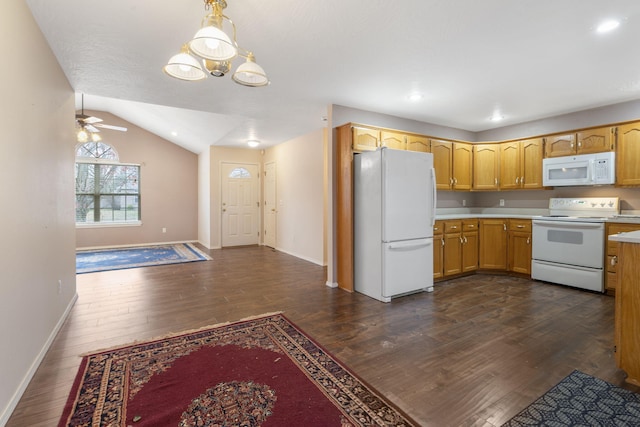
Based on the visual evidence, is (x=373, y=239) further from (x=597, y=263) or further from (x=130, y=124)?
(x=130, y=124)

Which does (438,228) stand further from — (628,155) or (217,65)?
(217,65)

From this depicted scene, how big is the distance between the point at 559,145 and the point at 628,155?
2.55 ft

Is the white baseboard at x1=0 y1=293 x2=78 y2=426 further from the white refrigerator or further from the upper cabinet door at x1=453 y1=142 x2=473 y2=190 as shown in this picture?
the upper cabinet door at x1=453 y1=142 x2=473 y2=190

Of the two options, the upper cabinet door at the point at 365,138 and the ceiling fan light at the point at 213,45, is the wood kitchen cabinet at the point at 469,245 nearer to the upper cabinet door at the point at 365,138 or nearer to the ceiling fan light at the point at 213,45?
the upper cabinet door at the point at 365,138

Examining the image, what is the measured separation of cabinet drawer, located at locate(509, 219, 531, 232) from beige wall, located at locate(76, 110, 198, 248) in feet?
25.4

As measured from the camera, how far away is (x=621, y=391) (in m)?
1.93

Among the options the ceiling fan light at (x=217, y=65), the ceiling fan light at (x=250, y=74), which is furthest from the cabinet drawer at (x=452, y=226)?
the ceiling fan light at (x=217, y=65)

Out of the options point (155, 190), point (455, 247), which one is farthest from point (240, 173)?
point (455, 247)

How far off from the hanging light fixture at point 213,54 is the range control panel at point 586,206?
4.88m

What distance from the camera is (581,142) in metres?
4.30

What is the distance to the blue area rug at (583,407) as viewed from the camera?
1.68 m

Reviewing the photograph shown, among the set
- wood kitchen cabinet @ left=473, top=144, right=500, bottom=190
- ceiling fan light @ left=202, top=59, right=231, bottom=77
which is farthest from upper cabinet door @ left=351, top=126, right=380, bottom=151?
ceiling fan light @ left=202, top=59, right=231, bottom=77

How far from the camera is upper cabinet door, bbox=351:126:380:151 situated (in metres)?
4.04

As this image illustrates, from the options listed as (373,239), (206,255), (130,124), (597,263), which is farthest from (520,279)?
(130,124)
